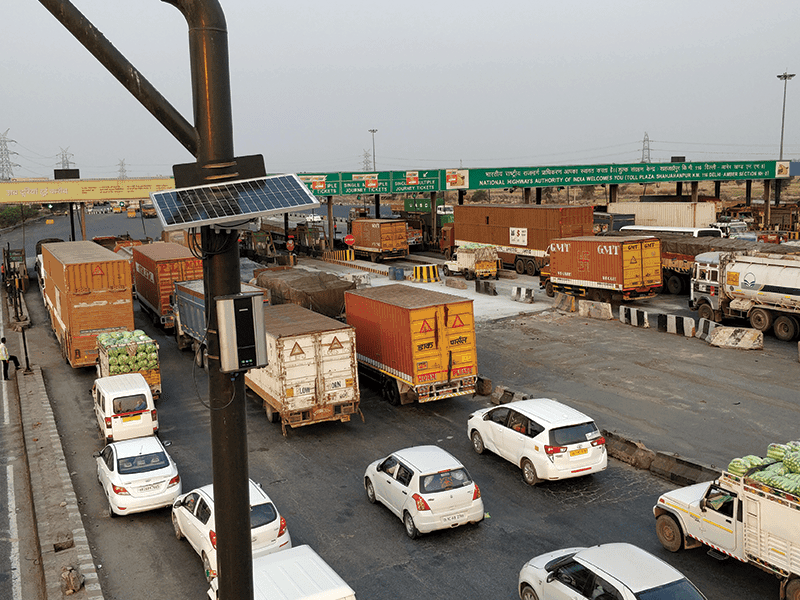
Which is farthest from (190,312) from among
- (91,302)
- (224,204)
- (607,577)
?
(224,204)

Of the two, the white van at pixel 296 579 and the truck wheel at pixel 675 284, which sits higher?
the white van at pixel 296 579

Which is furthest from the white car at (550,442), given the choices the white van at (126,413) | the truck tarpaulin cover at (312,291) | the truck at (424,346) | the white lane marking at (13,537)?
the truck tarpaulin cover at (312,291)

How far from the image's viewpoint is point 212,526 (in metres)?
11.6

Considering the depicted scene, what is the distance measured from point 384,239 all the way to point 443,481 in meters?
42.4

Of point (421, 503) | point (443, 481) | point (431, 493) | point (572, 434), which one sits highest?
point (572, 434)

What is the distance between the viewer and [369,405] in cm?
2170

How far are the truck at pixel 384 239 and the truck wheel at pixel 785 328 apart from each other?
3126 cm

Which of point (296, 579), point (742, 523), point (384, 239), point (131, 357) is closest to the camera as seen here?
point (296, 579)

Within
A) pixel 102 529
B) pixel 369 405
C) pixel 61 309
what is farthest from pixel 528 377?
pixel 61 309

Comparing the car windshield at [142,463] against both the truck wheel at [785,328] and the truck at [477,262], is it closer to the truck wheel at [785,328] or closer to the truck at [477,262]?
the truck wheel at [785,328]

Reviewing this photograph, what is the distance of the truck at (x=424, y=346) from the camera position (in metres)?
19.8

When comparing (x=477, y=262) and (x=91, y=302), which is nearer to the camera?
(x=91, y=302)

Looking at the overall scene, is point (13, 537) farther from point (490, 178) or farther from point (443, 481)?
point (490, 178)

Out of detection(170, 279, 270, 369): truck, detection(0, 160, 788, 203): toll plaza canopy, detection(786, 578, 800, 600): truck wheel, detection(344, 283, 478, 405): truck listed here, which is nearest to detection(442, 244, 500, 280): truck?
detection(0, 160, 788, 203): toll plaza canopy
